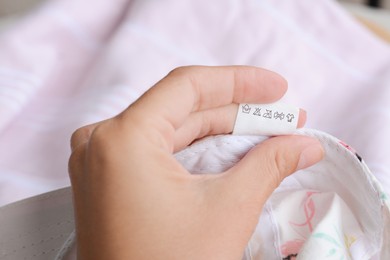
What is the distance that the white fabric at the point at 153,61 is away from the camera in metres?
0.60

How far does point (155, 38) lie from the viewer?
0.68 meters

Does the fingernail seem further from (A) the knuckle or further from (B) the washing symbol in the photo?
(A) the knuckle

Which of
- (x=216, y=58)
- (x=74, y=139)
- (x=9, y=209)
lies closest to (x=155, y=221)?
(x=74, y=139)

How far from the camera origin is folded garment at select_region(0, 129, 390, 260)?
426 mm

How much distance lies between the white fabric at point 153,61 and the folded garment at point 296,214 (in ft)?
0.28

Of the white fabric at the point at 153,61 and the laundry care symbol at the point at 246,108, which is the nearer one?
the laundry care symbol at the point at 246,108

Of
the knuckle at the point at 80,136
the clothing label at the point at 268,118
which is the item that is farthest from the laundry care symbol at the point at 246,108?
the knuckle at the point at 80,136

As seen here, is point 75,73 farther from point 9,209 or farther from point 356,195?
point 356,195

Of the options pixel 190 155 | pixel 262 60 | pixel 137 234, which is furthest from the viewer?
pixel 262 60

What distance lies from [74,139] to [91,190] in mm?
94

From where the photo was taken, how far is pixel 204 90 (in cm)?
39

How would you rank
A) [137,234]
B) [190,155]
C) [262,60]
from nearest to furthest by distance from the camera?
[137,234], [190,155], [262,60]

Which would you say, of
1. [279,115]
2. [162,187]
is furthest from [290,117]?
[162,187]

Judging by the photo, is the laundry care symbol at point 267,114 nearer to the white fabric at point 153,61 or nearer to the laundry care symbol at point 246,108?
the laundry care symbol at point 246,108
